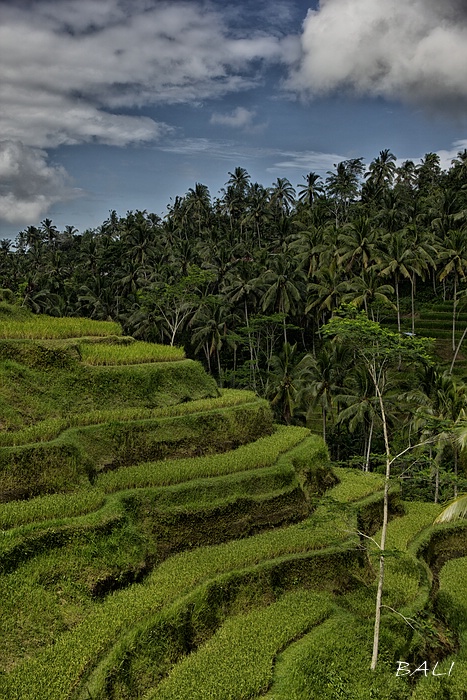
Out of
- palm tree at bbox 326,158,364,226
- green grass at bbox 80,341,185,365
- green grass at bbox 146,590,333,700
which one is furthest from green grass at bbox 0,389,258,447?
palm tree at bbox 326,158,364,226

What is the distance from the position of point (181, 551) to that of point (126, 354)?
23.2 feet

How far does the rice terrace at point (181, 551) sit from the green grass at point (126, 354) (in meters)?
0.06

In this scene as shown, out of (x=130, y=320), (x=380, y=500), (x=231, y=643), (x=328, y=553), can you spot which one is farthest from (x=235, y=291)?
(x=231, y=643)

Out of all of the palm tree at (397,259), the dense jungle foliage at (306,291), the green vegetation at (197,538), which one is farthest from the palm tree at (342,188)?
the green vegetation at (197,538)

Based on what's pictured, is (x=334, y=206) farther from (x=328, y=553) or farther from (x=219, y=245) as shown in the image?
(x=328, y=553)

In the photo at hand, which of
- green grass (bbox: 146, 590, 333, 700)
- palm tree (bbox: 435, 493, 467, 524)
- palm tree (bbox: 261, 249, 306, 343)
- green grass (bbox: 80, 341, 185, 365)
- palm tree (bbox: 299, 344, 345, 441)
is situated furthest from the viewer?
palm tree (bbox: 261, 249, 306, 343)

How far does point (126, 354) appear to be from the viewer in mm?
18031

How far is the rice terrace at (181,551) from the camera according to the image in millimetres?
9734

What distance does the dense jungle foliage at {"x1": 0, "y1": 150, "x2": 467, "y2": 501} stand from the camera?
100 ft

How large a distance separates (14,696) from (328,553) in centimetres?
803

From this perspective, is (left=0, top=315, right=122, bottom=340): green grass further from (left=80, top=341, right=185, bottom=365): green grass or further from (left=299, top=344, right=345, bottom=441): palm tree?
(left=299, top=344, right=345, bottom=441): palm tree

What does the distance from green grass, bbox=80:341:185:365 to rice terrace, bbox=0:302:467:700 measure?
6 centimetres

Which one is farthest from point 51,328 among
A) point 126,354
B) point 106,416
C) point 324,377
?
point 324,377

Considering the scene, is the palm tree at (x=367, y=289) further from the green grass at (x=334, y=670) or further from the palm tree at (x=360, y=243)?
the green grass at (x=334, y=670)
